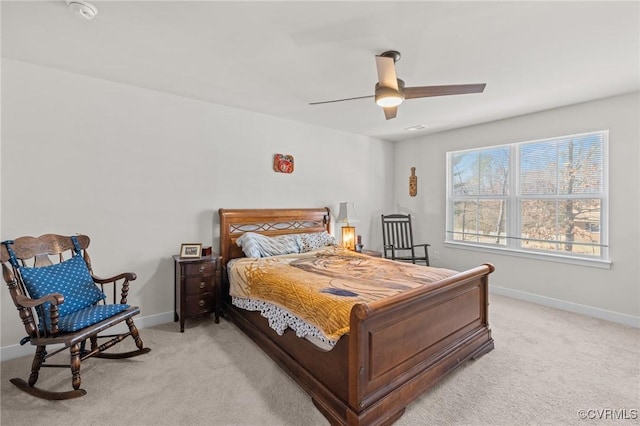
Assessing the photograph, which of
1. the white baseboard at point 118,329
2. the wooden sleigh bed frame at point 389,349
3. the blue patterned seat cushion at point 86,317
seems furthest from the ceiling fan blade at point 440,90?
the white baseboard at point 118,329

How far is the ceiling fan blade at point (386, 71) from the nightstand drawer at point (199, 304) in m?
2.61

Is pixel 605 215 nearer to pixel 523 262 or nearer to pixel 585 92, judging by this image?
pixel 523 262

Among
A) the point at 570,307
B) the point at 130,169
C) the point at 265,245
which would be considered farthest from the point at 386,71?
the point at 570,307

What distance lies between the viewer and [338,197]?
4809mm

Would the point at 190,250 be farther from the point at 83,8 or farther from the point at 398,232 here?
the point at 398,232

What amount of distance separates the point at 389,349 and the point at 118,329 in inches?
106

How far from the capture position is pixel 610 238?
3.34 meters

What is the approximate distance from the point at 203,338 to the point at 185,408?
100 cm

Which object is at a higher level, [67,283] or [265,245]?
[265,245]

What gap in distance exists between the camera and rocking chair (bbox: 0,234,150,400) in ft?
6.34

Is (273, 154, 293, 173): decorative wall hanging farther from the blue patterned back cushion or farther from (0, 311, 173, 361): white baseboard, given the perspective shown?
the blue patterned back cushion

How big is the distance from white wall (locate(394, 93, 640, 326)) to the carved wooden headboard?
2172mm

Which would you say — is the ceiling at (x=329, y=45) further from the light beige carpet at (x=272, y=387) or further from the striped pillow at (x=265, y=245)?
the light beige carpet at (x=272, y=387)

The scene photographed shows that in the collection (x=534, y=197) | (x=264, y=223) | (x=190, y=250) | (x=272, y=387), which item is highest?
(x=534, y=197)
